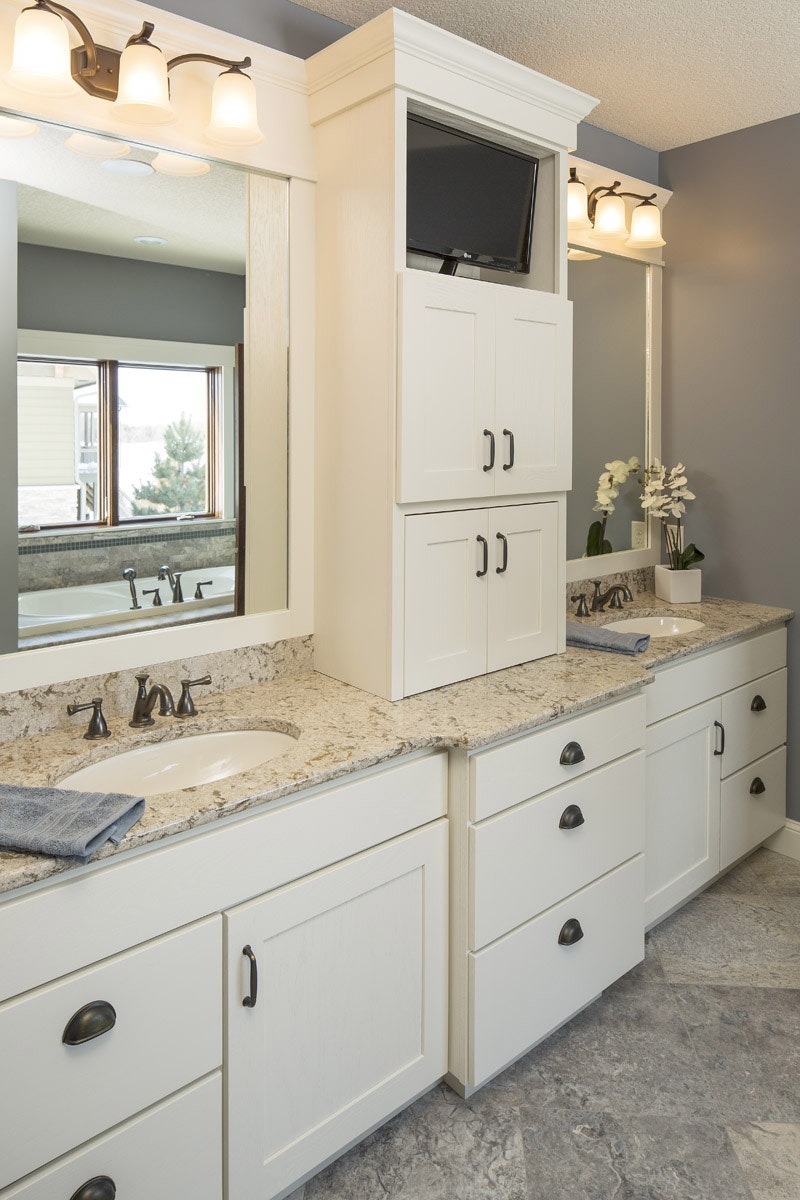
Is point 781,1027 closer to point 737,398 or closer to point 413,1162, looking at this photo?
point 413,1162

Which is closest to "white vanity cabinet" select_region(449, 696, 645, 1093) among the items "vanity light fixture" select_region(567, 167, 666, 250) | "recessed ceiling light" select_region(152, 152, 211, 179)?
"recessed ceiling light" select_region(152, 152, 211, 179)

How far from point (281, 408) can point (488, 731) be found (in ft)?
3.11

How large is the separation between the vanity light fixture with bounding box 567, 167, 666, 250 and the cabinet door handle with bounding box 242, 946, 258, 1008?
230 centimetres

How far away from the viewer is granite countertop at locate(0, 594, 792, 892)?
1450 mm

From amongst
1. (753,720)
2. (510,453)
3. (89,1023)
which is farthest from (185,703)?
(753,720)

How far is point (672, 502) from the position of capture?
322 cm

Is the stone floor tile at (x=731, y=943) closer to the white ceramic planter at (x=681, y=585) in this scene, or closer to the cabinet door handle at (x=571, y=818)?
the cabinet door handle at (x=571, y=818)

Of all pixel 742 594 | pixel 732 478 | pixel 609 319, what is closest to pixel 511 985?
pixel 742 594

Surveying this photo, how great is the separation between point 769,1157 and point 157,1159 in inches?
49.1

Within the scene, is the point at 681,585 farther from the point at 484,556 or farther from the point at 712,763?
the point at 484,556

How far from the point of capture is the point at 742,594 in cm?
324

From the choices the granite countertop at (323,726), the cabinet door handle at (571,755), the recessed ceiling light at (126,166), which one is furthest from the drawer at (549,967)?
the recessed ceiling light at (126,166)

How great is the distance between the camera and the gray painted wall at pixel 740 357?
3016 mm

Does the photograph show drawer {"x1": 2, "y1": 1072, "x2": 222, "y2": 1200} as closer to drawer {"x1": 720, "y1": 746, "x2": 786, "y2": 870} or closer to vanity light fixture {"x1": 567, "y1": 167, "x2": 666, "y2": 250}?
drawer {"x1": 720, "y1": 746, "x2": 786, "y2": 870}
